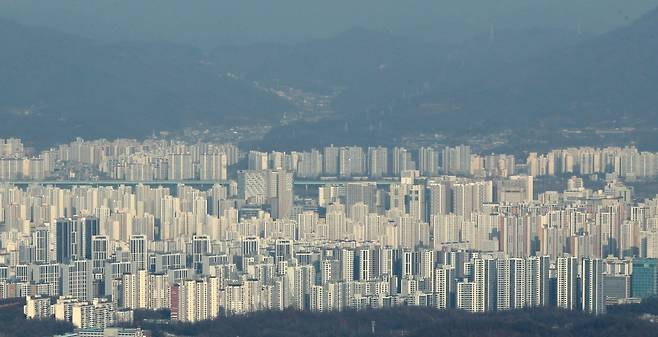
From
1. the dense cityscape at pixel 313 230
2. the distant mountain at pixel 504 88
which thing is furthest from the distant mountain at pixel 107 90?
the dense cityscape at pixel 313 230

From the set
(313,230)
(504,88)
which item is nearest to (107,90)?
(504,88)

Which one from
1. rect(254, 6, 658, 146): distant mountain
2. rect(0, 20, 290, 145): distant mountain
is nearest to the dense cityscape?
rect(0, 20, 290, 145): distant mountain

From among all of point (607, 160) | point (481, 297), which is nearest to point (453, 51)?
point (607, 160)

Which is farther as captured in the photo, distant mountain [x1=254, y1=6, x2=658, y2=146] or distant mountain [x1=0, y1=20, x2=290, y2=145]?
distant mountain [x1=0, y1=20, x2=290, y2=145]

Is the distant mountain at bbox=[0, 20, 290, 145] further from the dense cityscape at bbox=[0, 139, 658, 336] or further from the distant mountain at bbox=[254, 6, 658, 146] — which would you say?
the dense cityscape at bbox=[0, 139, 658, 336]

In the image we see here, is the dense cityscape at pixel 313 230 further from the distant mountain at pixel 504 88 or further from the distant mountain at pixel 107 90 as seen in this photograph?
the distant mountain at pixel 504 88
